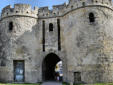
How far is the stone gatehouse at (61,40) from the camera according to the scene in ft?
47.2

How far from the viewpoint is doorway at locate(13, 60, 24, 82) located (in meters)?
17.5

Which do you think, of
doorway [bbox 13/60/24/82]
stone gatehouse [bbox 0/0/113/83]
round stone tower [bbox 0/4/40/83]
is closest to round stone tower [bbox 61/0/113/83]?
stone gatehouse [bbox 0/0/113/83]

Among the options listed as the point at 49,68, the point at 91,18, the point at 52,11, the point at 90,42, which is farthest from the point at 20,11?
the point at 90,42

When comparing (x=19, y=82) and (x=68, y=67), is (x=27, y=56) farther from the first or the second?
(x=68, y=67)

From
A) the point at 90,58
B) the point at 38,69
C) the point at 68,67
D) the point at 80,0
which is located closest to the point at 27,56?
the point at 38,69

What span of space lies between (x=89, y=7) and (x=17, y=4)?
30.6 feet

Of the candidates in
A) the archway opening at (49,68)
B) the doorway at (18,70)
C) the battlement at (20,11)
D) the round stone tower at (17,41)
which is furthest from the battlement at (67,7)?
the doorway at (18,70)

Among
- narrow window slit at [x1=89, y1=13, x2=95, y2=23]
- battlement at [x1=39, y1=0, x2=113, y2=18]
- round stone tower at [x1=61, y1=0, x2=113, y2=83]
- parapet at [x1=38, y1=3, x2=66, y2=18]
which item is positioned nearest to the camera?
round stone tower at [x1=61, y1=0, x2=113, y2=83]

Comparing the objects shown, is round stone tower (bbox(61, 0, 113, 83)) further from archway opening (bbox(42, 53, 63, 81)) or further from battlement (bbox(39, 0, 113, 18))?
archway opening (bbox(42, 53, 63, 81))

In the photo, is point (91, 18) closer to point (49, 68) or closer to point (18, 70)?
point (49, 68)

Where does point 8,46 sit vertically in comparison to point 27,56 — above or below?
above

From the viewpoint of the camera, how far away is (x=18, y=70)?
1772cm

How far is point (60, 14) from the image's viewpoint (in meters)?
18.4

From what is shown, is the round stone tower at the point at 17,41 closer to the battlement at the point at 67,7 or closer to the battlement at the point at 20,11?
the battlement at the point at 20,11
